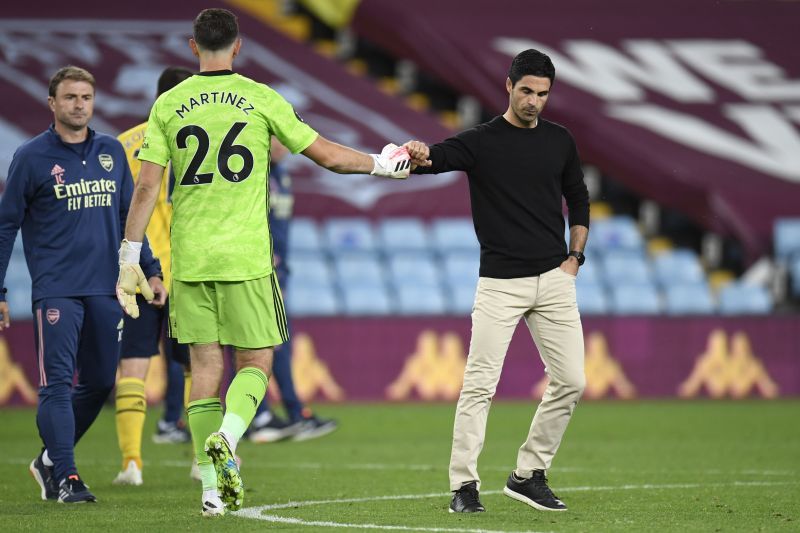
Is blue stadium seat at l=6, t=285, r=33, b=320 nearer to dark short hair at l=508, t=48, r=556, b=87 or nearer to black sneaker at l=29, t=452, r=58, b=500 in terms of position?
black sneaker at l=29, t=452, r=58, b=500

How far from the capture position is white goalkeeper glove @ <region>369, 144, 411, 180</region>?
6.26m

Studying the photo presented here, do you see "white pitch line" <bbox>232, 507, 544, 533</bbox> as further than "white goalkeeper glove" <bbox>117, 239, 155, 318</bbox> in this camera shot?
No

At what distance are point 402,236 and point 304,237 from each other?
1.31m

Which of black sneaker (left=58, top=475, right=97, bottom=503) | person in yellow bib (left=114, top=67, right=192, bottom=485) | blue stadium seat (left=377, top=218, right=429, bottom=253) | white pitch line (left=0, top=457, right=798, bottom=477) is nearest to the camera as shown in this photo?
black sneaker (left=58, top=475, right=97, bottom=503)

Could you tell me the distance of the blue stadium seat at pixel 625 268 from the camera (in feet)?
56.6

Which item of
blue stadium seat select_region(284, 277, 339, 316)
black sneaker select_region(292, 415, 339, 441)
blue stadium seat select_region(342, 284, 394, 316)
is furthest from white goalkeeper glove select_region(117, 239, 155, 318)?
blue stadium seat select_region(342, 284, 394, 316)

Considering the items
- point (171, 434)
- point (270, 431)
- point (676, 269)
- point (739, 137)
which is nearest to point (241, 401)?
point (171, 434)

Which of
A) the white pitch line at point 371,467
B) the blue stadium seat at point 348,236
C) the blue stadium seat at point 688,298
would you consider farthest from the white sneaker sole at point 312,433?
the blue stadium seat at point 688,298

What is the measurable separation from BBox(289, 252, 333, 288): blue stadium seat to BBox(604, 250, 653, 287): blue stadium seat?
11.8ft

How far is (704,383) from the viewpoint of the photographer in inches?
604

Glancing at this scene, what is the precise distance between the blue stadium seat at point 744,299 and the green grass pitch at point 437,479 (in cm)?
314

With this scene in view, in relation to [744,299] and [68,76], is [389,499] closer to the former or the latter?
[68,76]

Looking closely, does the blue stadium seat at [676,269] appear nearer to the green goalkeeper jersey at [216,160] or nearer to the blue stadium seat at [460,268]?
the blue stadium seat at [460,268]

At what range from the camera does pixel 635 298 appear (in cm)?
1675
